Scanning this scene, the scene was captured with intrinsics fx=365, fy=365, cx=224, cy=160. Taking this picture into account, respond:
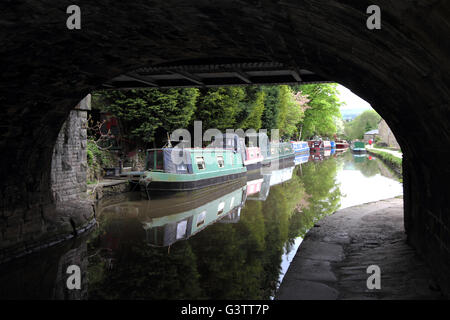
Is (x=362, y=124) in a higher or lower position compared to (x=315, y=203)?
higher

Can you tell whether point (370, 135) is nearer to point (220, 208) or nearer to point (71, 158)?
point (220, 208)

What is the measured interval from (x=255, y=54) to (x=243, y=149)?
17.1 meters

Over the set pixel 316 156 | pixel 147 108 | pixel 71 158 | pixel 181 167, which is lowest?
pixel 316 156

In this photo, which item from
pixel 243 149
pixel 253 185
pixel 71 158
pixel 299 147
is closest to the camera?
pixel 71 158

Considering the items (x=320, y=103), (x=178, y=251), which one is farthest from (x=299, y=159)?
(x=178, y=251)

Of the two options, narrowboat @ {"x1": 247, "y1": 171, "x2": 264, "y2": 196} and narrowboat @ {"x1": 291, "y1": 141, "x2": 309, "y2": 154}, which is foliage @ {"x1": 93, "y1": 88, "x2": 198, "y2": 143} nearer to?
narrowboat @ {"x1": 247, "y1": 171, "x2": 264, "y2": 196}

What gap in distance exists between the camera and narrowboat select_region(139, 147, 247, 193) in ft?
43.5

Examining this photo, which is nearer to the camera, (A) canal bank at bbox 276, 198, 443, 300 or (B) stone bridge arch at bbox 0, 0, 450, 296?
(B) stone bridge arch at bbox 0, 0, 450, 296

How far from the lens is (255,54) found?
5.34 m

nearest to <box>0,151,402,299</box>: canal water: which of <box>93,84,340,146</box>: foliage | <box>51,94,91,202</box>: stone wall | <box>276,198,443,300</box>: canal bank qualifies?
<box>276,198,443,300</box>: canal bank

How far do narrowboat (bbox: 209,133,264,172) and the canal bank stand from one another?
534 inches

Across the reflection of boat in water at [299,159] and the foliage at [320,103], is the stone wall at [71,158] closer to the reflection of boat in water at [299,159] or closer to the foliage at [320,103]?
the reflection of boat in water at [299,159]
